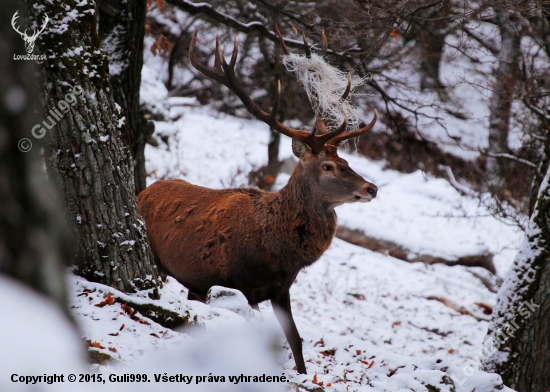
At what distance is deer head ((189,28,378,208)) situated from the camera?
17.1 ft

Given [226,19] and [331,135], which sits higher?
[226,19]

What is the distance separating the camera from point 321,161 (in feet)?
17.7

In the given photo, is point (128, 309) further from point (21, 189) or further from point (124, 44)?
point (124, 44)

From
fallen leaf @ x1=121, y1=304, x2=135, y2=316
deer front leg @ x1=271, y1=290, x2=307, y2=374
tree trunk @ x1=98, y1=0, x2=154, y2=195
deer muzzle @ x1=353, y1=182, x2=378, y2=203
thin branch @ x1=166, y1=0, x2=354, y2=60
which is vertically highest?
thin branch @ x1=166, y1=0, x2=354, y2=60

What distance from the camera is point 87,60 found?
382cm

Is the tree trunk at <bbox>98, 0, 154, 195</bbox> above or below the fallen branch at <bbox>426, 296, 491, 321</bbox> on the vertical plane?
above

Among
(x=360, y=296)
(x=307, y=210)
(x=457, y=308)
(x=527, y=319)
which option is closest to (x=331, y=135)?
(x=307, y=210)

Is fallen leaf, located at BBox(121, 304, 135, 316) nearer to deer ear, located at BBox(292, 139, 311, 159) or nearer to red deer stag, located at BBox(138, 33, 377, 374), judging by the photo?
red deer stag, located at BBox(138, 33, 377, 374)

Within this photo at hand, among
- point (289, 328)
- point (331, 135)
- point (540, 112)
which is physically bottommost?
point (289, 328)

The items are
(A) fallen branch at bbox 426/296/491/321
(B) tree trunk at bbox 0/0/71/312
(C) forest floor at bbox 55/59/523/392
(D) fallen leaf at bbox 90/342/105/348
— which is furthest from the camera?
(A) fallen branch at bbox 426/296/491/321

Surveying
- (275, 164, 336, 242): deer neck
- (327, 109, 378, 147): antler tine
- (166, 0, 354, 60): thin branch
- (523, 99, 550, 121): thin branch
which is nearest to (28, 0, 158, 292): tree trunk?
(275, 164, 336, 242): deer neck

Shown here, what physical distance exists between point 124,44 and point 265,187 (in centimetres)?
467

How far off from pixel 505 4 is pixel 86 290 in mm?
4379

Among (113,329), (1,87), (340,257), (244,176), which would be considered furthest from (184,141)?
(1,87)
